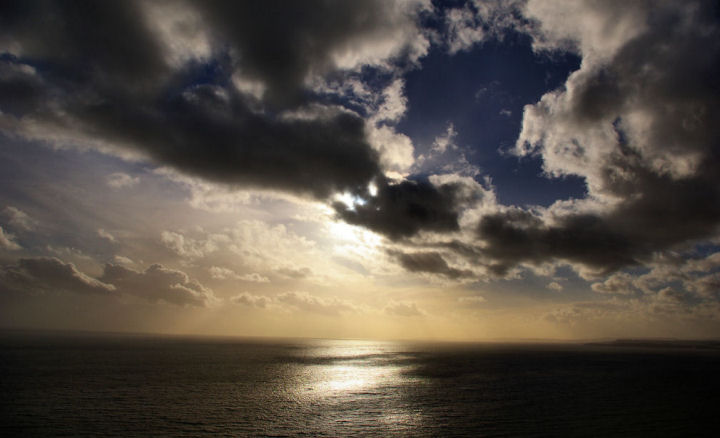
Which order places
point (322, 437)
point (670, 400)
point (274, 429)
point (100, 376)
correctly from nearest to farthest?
point (322, 437) < point (274, 429) < point (670, 400) < point (100, 376)

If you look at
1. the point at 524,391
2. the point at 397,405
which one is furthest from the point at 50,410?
the point at 524,391

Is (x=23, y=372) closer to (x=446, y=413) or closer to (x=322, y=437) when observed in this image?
(x=322, y=437)

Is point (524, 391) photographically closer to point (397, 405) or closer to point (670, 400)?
point (670, 400)

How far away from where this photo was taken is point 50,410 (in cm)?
4906

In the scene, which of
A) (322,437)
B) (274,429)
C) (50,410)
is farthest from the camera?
(50,410)

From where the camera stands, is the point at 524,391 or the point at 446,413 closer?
the point at 446,413

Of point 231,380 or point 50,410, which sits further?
point 231,380

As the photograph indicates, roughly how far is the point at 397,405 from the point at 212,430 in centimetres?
3004

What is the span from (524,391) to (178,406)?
66730 millimetres

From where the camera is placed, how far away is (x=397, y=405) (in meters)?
57.9

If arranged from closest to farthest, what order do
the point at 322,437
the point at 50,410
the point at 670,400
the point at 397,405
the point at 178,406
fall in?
the point at 322,437
the point at 50,410
the point at 178,406
the point at 397,405
the point at 670,400

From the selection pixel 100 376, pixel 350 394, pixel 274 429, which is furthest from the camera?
pixel 100 376

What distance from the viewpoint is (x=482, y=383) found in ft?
276

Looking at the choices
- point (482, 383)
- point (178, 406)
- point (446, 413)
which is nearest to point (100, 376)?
point (178, 406)
